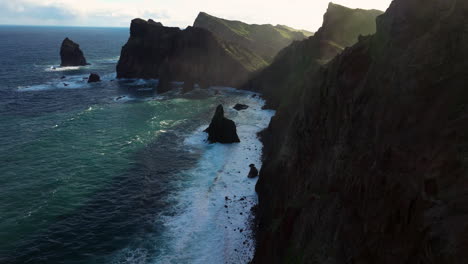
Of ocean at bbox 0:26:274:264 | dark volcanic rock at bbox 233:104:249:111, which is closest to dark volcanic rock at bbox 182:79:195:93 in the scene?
ocean at bbox 0:26:274:264

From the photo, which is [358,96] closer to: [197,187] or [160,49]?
[197,187]

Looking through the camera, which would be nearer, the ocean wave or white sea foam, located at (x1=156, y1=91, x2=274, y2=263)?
white sea foam, located at (x1=156, y1=91, x2=274, y2=263)

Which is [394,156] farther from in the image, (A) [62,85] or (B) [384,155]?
(A) [62,85]

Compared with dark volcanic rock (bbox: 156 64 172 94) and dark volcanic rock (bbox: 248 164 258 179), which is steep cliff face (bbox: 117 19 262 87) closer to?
dark volcanic rock (bbox: 156 64 172 94)

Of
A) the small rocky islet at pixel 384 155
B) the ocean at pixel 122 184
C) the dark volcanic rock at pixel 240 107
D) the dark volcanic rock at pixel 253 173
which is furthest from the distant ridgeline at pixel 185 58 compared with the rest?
the small rocky islet at pixel 384 155

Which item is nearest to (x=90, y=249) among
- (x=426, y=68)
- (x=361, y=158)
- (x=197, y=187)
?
(x=197, y=187)

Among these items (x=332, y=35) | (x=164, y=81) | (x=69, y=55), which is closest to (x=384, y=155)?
(x=332, y=35)
